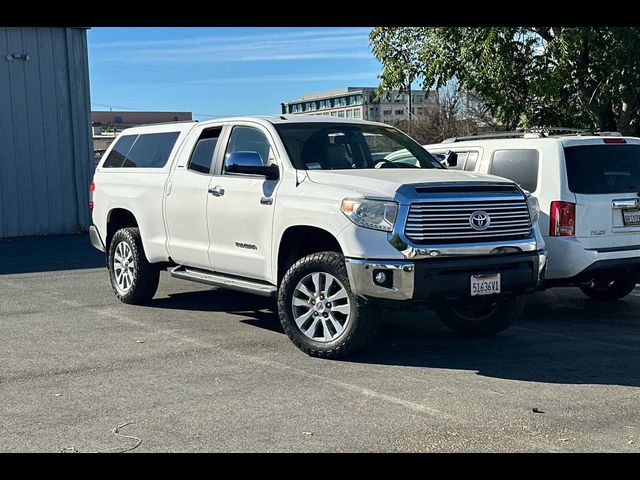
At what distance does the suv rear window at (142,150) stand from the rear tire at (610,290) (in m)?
5.02

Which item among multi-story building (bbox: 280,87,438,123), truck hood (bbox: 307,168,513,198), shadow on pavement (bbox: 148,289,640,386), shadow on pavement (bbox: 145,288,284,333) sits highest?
multi-story building (bbox: 280,87,438,123)

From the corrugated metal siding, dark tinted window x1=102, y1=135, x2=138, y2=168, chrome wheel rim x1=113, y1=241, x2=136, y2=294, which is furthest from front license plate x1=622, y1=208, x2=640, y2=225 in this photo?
the corrugated metal siding

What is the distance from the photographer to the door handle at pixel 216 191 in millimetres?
8117

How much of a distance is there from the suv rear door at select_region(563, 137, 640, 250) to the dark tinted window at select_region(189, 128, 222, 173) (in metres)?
3.53

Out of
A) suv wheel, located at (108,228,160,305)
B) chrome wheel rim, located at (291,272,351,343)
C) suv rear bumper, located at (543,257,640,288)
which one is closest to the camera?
chrome wheel rim, located at (291,272,351,343)

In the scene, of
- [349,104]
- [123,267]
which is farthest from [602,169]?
[349,104]

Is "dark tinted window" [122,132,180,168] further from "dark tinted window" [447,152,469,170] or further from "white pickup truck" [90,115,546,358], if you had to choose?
"dark tinted window" [447,152,469,170]

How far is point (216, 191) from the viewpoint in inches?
322

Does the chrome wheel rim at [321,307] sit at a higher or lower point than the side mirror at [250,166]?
lower

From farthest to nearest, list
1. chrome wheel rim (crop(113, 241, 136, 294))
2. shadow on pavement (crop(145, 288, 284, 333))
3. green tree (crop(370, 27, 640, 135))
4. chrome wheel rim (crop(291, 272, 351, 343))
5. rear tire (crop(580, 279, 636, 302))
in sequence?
green tree (crop(370, 27, 640, 135)), rear tire (crop(580, 279, 636, 302)), chrome wheel rim (crop(113, 241, 136, 294)), shadow on pavement (crop(145, 288, 284, 333)), chrome wheel rim (crop(291, 272, 351, 343))

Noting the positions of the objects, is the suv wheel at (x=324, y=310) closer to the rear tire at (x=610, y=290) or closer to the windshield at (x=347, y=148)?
the windshield at (x=347, y=148)

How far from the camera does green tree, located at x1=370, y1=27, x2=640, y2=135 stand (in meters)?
16.1

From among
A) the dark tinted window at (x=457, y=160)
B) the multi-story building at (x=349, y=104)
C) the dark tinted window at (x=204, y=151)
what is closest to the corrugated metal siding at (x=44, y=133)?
the dark tinted window at (x=204, y=151)
